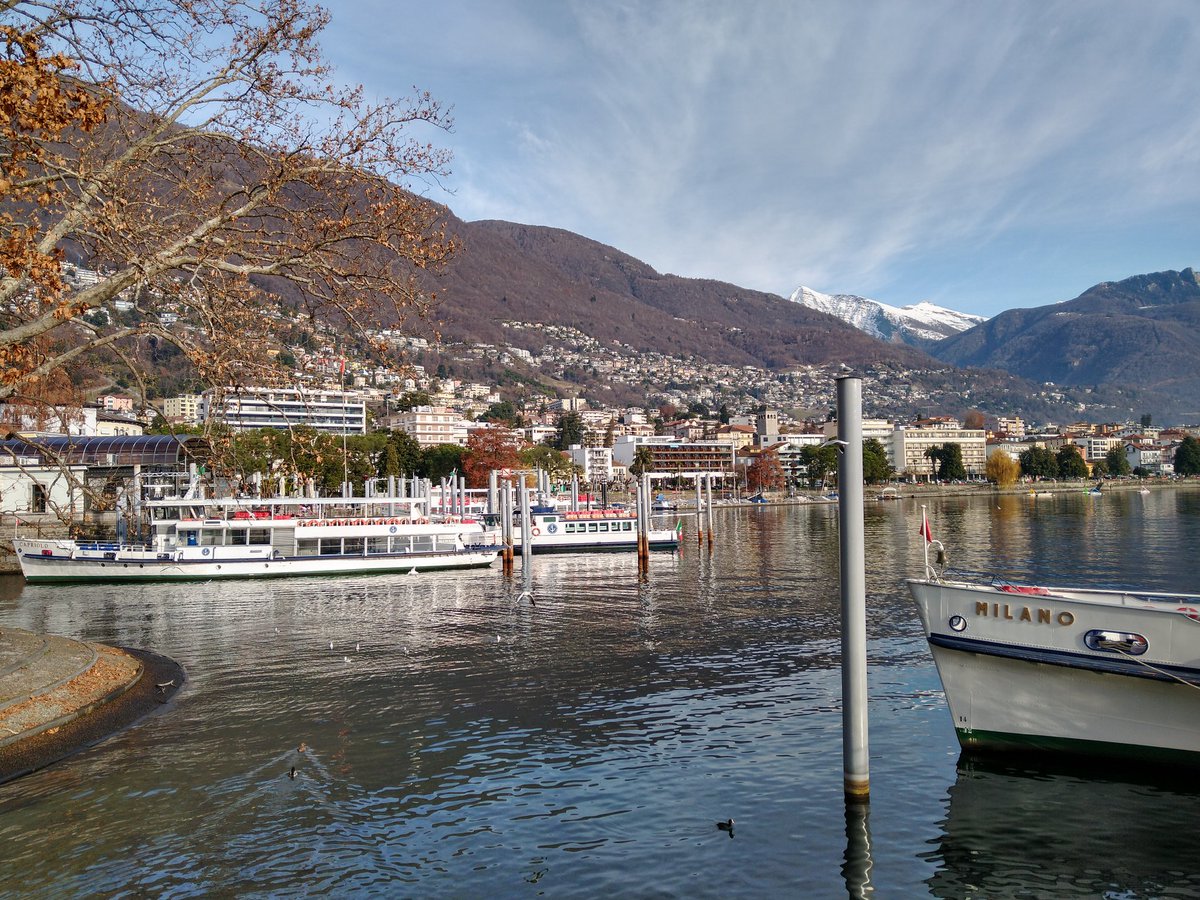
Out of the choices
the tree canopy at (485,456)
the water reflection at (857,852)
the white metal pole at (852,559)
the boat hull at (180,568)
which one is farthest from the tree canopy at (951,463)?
the white metal pole at (852,559)

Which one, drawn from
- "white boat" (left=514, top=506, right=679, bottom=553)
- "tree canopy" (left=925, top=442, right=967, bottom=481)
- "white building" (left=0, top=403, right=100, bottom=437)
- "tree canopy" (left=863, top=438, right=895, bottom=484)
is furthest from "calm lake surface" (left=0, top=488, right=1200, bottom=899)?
"tree canopy" (left=925, top=442, right=967, bottom=481)

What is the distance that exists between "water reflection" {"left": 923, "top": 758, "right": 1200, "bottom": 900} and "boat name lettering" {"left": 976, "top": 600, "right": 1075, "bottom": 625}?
2.10 m

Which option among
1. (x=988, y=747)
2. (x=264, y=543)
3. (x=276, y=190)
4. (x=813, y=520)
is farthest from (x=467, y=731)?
(x=813, y=520)

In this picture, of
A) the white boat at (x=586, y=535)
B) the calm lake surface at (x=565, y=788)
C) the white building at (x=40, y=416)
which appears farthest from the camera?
the white boat at (x=586, y=535)

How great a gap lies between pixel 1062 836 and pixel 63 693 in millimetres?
15680

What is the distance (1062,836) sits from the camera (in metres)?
10.1

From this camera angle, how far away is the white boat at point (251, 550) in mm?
41938

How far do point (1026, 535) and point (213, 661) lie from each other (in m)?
54.5

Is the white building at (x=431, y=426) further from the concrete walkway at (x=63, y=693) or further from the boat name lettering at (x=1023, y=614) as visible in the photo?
the boat name lettering at (x=1023, y=614)

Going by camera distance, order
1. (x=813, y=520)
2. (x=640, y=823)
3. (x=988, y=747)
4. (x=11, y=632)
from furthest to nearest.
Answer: (x=813, y=520) < (x=11, y=632) < (x=988, y=747) < (x=640, y=823)

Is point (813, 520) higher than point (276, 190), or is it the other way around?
point (276, 190)

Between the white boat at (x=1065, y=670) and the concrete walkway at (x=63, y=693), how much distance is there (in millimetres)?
13142

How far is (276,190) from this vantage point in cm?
1130

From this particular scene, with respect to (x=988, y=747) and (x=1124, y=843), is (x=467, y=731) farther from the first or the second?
(x=1124, y=843)
